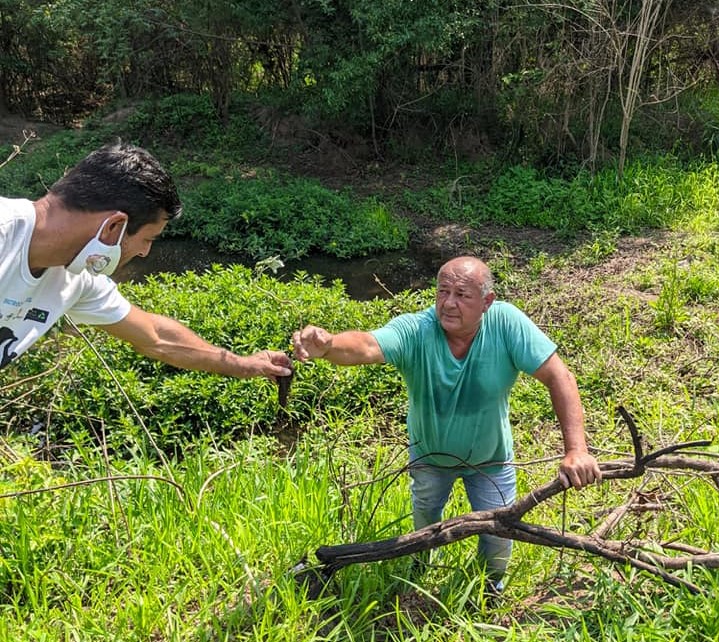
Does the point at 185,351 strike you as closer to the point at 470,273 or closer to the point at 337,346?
the point at 337,346

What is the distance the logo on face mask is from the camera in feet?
8.25

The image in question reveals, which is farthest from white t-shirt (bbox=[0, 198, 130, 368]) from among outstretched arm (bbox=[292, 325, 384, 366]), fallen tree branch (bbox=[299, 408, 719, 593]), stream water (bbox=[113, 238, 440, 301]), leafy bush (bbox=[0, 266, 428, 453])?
stream water (bbox=[113, 238, 440, 301])

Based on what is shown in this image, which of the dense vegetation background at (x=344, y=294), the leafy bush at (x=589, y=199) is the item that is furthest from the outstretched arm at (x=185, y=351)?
the leafy bush at (x=589, y=199)

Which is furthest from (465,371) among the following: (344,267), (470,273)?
(344,267)

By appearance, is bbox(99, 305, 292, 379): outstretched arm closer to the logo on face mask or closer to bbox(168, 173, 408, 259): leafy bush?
the logo on face mask

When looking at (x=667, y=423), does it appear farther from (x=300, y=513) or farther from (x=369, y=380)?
(x=300, y=513)

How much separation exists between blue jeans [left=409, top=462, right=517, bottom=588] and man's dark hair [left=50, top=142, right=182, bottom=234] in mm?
1502

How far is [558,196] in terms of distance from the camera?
31.1ft

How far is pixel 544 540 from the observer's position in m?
2.54

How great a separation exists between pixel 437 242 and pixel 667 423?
4.99 m

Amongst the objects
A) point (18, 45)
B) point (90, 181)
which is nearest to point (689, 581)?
point (90, 181)

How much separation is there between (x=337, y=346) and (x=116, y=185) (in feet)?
3.22

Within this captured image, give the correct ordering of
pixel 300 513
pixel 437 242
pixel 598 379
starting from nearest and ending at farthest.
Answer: pixel 300 513 < pixel 598 379 < pixel 437 242

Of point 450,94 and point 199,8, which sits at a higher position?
point 199,8
